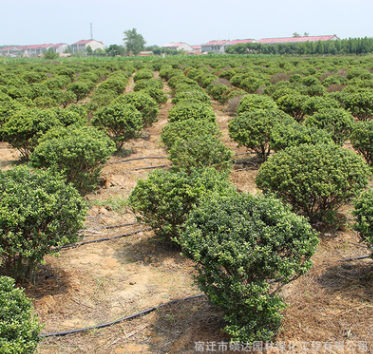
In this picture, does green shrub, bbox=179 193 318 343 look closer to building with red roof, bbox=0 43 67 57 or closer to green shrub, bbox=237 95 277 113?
green shrub, bbox=237 95 277 113

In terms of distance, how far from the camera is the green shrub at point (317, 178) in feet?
18.3

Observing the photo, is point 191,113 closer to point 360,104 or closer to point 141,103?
point 141,103

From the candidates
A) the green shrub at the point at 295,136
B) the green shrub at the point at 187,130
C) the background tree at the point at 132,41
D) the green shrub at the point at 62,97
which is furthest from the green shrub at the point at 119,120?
the background tree at the point at 132,41

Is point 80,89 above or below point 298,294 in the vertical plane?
above

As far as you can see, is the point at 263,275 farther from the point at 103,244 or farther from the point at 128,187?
the point at 128,187

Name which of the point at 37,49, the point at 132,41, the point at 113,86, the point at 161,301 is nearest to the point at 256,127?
the point at 161,301

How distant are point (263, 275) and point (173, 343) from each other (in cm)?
115

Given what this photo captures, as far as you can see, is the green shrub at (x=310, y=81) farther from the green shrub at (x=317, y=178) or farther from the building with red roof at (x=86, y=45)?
the building with red roof at (x=86, y=45)

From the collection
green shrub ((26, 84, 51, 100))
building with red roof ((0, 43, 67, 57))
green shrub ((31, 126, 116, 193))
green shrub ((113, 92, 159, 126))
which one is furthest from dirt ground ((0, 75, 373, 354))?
building with red roof ((0, 43, 67, 57))

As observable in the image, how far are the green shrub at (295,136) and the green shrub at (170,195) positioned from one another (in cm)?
278

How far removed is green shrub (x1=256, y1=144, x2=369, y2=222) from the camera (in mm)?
5586

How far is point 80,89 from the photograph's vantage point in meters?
18.9

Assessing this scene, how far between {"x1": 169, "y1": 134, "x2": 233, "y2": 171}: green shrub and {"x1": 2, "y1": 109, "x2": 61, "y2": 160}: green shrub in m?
3.43

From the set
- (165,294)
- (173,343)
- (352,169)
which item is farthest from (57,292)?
(352,169)
